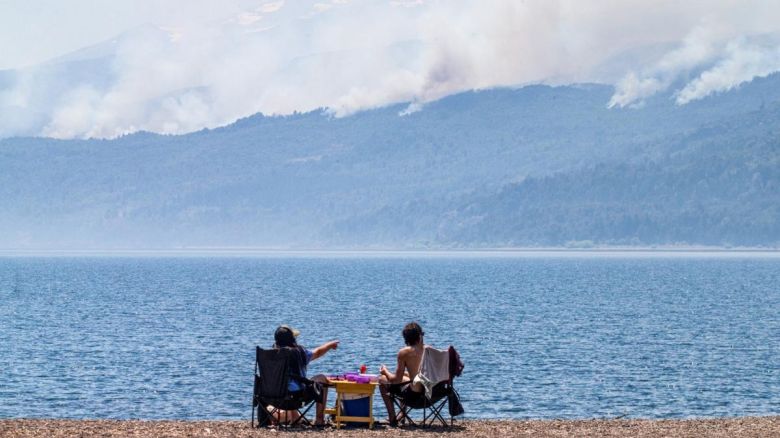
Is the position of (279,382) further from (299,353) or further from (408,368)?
(408,368)

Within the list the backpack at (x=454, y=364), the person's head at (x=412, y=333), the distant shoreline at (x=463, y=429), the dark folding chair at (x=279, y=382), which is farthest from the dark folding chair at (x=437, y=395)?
the dark folding chair at (x=279, y=382)

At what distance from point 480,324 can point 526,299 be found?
26.1 metres

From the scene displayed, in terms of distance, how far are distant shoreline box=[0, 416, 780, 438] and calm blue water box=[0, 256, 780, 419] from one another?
27.8 feet

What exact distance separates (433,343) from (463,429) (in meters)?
30.6

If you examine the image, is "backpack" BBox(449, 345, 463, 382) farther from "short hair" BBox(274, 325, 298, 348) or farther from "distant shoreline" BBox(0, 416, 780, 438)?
"short hair" BBox(274, 325, 298, 348)

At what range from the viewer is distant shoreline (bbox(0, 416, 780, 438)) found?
780 inches

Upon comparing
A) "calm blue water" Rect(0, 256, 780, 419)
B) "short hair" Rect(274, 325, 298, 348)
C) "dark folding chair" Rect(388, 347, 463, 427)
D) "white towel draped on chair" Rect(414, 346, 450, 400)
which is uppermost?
"short hair" Rect(274, 325, 298, 348)

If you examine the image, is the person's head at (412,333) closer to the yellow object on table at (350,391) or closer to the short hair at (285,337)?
the yellow object on table at (350,391)

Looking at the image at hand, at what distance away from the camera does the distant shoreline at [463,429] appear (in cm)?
1981

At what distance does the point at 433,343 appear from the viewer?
5169 cm

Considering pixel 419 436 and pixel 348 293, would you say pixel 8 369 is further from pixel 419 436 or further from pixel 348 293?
pixel 348 293

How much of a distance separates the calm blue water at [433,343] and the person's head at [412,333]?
928cm

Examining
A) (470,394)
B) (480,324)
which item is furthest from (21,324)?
(470,394)

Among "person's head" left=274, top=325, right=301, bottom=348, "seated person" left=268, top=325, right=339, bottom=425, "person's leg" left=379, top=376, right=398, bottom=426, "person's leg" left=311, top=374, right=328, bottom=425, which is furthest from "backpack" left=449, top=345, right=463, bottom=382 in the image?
"person's head" left=274, top=325, right=301, bottom=348
